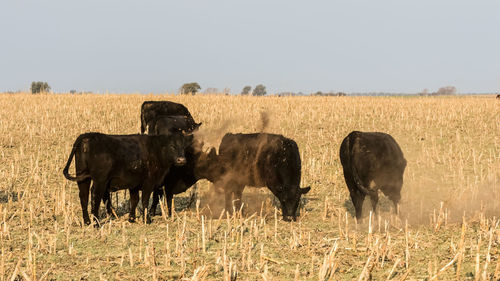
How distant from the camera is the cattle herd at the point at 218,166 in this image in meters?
8.02

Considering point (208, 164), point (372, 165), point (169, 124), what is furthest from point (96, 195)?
point (169, 124)

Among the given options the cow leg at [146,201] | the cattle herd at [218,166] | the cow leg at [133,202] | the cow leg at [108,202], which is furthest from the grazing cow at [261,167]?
the cow leg at [108,202]

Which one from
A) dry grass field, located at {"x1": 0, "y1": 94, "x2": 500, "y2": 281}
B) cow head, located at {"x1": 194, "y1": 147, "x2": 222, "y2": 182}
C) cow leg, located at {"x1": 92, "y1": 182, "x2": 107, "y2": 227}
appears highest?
cow head, located at {"x1": 194, "y1": 147, "x2": 222, "y2": 182}

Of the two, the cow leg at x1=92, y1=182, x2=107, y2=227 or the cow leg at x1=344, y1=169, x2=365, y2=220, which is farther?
the cow leg at x1=344, y1=169, x2=365, y2=220

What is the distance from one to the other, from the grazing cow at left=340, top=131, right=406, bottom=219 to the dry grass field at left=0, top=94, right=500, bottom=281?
48cm

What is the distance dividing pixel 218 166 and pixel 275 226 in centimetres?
248

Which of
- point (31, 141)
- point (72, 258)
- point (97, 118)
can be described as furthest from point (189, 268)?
point (97, 118)

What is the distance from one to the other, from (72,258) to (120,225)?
5.36 feet

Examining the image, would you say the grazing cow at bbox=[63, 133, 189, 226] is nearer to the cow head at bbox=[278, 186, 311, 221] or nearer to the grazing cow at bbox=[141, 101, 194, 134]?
the cow head at bbox=[278, 186, 311, 221]

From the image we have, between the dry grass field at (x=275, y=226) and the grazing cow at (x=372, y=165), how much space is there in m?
0.48

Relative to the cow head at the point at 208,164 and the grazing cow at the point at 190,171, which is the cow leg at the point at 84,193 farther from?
the cow head at the point at 208,164

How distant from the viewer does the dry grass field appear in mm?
5668

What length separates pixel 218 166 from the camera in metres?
9.32

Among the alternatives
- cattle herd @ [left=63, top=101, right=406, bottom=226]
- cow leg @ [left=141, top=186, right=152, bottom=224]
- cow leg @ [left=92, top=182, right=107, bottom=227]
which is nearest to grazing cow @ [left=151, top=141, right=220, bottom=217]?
cattle herd @ [left=63, top=101, right=406, bottom=226]
